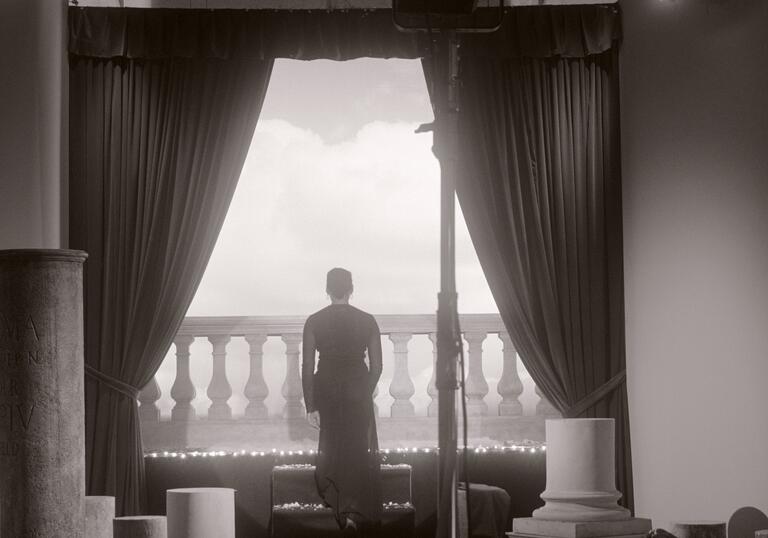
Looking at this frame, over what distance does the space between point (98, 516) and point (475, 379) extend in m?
3.02

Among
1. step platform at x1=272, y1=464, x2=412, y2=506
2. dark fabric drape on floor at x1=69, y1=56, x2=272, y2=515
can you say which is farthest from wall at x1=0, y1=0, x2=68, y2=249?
step platform at x1=272, y1=464, x2=412, y2=506

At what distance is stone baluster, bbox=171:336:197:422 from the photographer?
7.82m

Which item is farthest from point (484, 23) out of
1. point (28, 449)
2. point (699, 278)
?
point (699, 278)

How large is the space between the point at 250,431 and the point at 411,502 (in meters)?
1.43

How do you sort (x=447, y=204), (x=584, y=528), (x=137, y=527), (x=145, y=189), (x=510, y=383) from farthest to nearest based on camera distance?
(x=510, y=383)
(x=145, y=189)
(x=137, y=527)
(x=584, y=528)
(x=447, y=204)

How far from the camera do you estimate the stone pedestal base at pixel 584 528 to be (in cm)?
537

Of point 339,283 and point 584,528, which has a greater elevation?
point 339,283

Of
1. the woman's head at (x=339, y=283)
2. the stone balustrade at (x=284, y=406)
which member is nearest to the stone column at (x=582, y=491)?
the woman's head at (x=339, y=283)

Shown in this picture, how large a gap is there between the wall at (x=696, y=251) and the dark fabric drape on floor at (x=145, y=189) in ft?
8.79

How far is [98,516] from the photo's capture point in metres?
5.91

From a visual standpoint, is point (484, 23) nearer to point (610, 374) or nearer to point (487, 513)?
point (487, 513)

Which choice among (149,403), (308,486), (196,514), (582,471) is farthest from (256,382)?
(582,471)

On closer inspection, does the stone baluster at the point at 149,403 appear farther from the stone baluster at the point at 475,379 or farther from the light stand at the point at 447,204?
the light stand at the point at 447,204

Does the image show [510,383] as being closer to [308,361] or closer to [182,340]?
[308,361]
